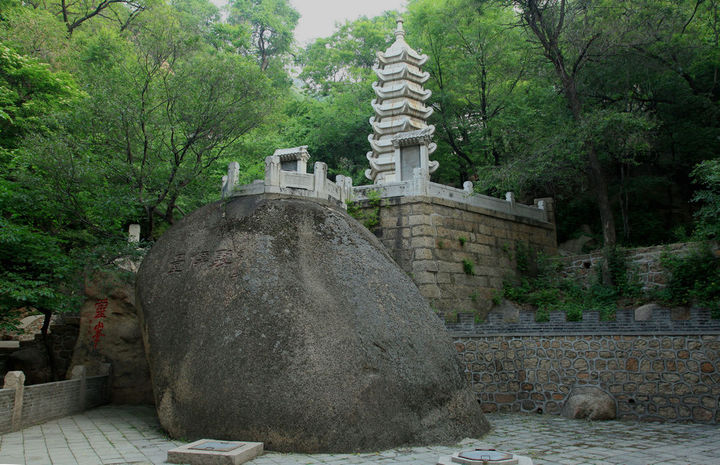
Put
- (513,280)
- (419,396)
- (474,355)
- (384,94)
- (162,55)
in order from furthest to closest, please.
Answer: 1. (384,94)
2. (513,280)
3. (162,55)
4. (474,355)
5. (419,396)

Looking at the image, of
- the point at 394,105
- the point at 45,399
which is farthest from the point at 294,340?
the point at 394,105

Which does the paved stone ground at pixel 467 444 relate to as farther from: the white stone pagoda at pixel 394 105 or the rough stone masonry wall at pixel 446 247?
the white stone pagoda at pixel 394 105

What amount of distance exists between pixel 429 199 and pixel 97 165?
926 centimetres

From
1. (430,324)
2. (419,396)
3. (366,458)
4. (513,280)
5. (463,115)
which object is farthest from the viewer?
(463,115)

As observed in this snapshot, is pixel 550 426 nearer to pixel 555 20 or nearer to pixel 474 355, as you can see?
pixel 474 355

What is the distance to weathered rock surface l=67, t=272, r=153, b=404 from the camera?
1223 centimetres

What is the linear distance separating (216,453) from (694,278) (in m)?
13.6

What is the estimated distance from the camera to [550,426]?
9461 mm

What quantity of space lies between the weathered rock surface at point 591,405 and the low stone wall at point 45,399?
9.76 m

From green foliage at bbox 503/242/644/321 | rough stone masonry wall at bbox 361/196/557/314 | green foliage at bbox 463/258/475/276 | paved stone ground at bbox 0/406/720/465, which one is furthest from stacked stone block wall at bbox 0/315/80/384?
green foliage at bbox 503/242/644/321

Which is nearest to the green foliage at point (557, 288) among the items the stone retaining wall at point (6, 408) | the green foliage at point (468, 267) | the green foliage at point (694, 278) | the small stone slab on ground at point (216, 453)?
the green foliage at point (694, 278)

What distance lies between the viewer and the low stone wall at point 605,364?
955cm

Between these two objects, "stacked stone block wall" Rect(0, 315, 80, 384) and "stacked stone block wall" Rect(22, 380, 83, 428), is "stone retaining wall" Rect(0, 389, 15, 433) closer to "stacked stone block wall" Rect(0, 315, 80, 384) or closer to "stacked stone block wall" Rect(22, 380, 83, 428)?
"stacked stone block wall" Rect(22, 380, 83, 428)

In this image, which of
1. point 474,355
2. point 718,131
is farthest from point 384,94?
point 474,355
